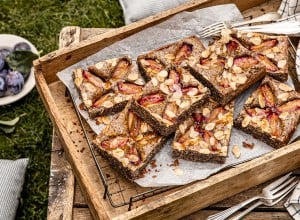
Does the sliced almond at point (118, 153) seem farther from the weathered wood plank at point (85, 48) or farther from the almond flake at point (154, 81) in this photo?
the weathered wood plank at point (85, 48)

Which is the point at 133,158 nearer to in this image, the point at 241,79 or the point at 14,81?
the point at 241,79

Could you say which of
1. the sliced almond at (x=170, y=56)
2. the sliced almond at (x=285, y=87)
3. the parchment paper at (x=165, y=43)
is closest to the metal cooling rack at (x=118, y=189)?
the parchment paper at (x=165, y=43)

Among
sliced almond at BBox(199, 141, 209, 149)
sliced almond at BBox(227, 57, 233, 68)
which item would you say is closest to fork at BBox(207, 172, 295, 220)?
sliced almond at BBox(199, 141, 209, 149)

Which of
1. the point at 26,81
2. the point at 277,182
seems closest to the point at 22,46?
the point at 26,81

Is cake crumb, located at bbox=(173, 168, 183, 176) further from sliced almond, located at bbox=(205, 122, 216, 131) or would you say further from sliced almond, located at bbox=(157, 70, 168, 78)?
sliced almond, located at bbox=(157, 70, 168, 78)

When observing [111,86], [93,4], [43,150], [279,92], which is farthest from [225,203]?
[93,4]

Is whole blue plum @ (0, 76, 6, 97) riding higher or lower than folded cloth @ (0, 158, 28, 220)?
higher

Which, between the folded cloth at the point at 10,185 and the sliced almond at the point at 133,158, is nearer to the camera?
the sliced almond at the point at 133,158

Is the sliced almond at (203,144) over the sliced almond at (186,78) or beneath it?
beneath
